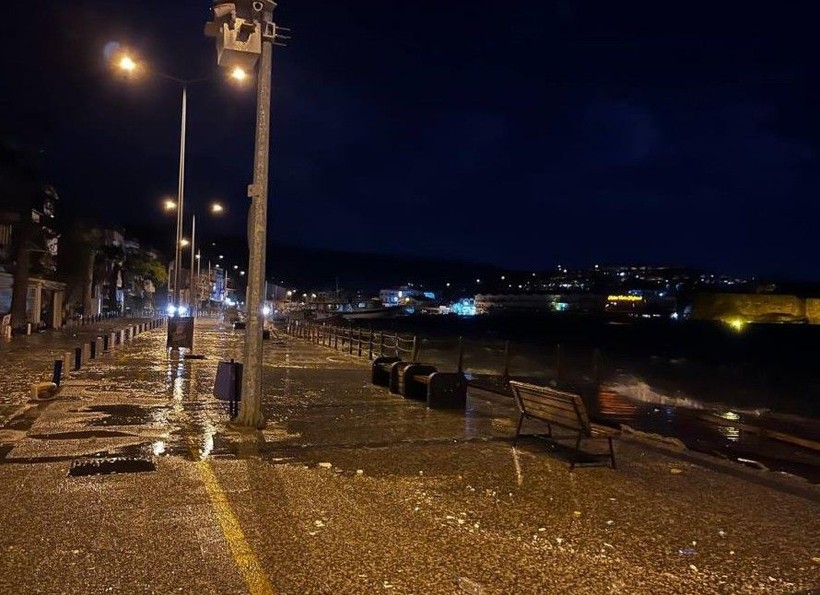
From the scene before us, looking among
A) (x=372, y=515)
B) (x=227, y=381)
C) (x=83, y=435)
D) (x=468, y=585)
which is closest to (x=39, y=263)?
(x=227, y=381)

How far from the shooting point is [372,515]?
257 inches

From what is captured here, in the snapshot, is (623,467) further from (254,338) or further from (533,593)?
(254,338)

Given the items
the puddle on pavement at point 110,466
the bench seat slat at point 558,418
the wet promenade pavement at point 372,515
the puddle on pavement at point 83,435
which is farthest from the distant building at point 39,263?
the bench seat slat at point 558,418

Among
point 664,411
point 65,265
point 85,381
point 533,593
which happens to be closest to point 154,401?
point 85,381

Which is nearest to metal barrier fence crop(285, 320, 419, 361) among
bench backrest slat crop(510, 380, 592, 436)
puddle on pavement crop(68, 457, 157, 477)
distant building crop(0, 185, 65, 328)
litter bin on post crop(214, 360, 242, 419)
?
litter bin on post crop(214, 360, 242, 419)

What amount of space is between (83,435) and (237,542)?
5295 millimetres

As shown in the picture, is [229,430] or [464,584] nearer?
[464,584]

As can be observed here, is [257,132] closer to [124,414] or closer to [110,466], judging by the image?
[110,466]

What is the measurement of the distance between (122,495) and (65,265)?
177 ft

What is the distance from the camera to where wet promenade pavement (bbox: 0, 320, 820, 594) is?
512 centimetres

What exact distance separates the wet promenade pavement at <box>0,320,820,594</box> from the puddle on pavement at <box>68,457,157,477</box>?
3 cm

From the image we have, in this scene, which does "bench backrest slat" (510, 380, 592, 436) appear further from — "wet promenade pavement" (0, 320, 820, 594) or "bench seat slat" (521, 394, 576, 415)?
"wet promenade pavement" (0, 320, 820, 594)

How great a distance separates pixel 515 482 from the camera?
7812mm

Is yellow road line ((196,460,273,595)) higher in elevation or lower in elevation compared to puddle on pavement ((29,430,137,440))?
lower
